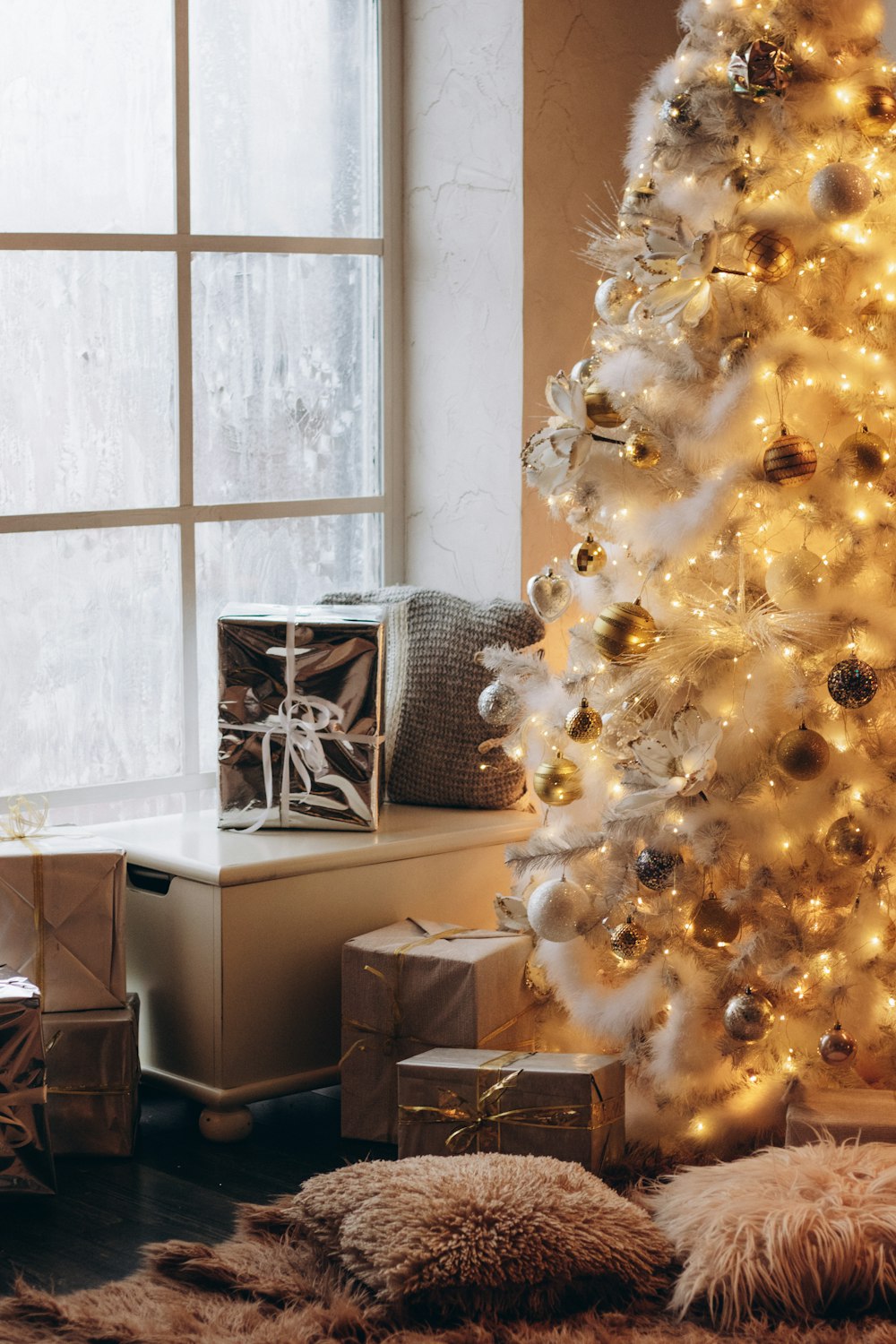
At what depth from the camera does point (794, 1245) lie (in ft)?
5.73

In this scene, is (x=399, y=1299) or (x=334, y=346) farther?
(x=334, y=346)

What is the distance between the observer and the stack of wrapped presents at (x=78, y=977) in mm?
2207

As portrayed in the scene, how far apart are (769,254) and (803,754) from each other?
0.61 meters

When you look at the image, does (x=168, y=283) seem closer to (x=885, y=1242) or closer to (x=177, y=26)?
(x=177, y=26)

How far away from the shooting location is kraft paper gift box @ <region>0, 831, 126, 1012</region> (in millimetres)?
2229

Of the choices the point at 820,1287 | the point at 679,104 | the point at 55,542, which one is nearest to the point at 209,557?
the point at 55,542

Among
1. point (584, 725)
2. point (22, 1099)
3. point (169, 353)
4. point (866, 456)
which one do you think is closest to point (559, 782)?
point (584, 725)

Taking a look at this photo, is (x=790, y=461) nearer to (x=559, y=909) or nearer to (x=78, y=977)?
(x=559, y=909)

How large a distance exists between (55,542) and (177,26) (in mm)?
866

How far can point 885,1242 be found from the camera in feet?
5.78

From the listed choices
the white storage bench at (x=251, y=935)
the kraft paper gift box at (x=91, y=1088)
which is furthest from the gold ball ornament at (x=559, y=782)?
the kraft paper gift box at (x=91, y=1088)

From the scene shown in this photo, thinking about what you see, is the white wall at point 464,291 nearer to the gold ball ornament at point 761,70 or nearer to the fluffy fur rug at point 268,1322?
the gold ball ornament at point 761,70

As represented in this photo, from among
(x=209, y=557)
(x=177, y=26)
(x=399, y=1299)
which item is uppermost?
(x=177, y=26)

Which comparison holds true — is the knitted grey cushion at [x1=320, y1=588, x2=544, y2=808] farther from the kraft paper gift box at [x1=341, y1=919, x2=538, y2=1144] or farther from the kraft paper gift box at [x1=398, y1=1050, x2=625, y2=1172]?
the kraft paper gift box at [x1=398, y1=1050, x2=625, y2=1172]
